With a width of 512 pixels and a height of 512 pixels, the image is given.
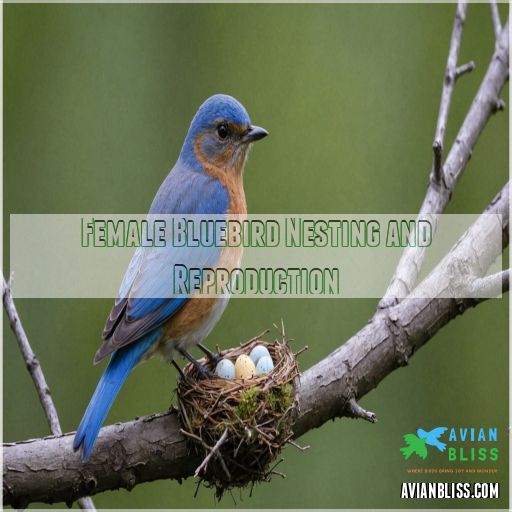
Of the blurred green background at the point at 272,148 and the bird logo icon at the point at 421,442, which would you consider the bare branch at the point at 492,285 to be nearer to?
the bird logo icon at the point at 421,442

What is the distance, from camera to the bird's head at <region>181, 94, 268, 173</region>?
4.05m

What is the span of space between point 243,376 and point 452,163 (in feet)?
5.41

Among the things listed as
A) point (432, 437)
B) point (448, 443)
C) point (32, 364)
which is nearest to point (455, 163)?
point (432, 437)

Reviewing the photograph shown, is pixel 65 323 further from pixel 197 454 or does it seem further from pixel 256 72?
pixel 197 454

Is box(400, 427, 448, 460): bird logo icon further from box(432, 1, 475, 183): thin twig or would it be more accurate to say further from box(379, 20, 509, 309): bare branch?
box(432, 1, 475, 183): thin twig

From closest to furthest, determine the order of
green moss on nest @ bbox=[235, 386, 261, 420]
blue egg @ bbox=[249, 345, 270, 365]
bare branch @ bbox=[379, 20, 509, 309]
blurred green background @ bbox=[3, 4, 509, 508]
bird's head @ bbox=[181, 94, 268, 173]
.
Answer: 1. green moss on nest @ bbox=[235, 386, 261, 420]
2. blue egg @ bbox=[249, 345, 270, 365]
3. bare branch @ bbox=[379, 20, 509, 309]
4. bird's head @ bbox=[181, 94, 268, 173]
5. blurred green background @ bbox=[3, 4, 509, 508]

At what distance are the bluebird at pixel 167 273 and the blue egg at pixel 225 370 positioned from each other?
3.1 inches

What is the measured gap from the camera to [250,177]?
598cm

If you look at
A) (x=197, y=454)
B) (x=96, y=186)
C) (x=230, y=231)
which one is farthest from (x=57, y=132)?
(x=197, y=454)

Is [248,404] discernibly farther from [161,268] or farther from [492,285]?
[492,285]

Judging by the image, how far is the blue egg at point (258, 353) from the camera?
3609 mm

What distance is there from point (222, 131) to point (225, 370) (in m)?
1.33

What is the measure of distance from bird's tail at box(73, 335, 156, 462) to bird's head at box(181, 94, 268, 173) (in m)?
1.14

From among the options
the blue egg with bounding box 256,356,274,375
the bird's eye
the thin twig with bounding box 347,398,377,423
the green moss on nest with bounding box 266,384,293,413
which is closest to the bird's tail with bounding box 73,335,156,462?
the blue egg with bounding box 256,356,274,375
